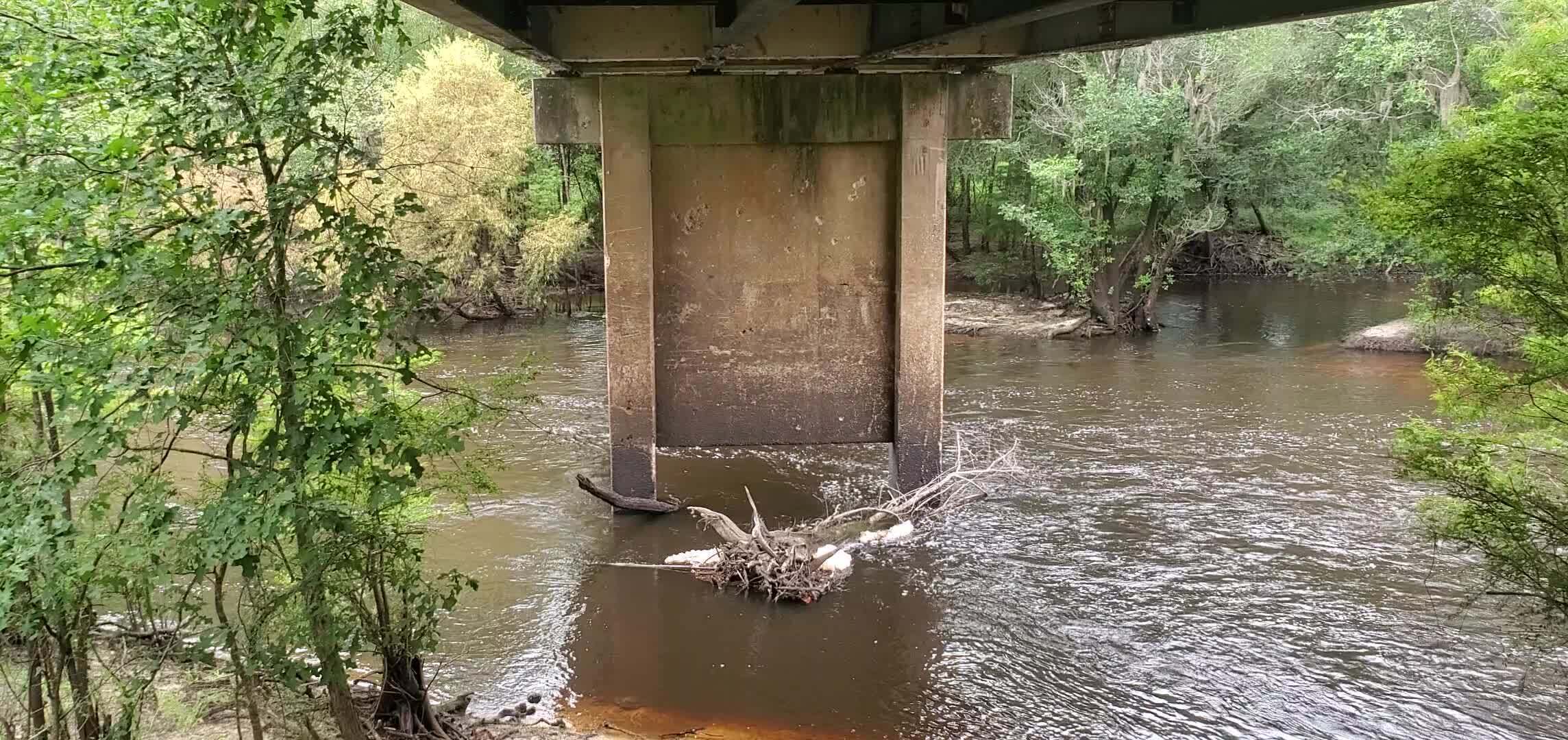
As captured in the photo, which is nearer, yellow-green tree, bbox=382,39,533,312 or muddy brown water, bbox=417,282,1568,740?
muddy brown water, bbox=417,282,1568,740

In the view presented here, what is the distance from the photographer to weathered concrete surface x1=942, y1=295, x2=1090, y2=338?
2672cm

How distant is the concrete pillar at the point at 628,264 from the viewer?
10922 millimetres

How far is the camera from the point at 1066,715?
7578mm

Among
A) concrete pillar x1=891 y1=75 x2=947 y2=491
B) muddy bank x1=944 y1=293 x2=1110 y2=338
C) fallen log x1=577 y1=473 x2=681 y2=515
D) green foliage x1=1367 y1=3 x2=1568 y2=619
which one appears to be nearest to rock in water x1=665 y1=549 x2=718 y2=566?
fallen log x1=577 y1=473 x2=681 y2=515

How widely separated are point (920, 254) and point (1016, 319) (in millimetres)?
18008

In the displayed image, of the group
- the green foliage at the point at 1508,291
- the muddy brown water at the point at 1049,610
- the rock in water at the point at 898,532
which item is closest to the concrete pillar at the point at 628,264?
the muddy brown water at the point at 1049,610

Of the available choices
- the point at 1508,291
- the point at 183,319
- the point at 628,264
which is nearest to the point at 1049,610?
the point at 1508,291

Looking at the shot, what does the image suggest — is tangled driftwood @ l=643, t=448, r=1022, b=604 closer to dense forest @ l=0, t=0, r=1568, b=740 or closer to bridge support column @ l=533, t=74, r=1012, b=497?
bridge support column @ l=533, t=74, r=1012, b=497

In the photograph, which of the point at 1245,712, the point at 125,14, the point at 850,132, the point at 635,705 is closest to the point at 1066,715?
the point at 1245,712

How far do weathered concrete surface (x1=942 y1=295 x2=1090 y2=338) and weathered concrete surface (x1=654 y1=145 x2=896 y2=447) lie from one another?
14.8 meters

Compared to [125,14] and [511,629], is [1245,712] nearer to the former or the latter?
[511,629]

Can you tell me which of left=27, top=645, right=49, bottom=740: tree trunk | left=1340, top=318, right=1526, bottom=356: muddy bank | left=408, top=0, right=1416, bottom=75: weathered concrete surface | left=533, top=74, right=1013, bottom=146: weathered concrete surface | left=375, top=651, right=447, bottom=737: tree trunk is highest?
left=408, top=0, right=1416, bottom=75: weathered concrete surface

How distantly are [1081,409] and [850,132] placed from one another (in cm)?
870

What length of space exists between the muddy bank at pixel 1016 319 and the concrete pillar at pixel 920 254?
1504 centimetres
